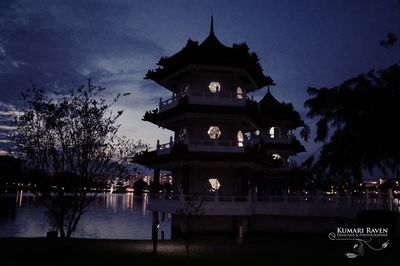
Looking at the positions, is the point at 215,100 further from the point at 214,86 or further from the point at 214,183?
the point at 214,183

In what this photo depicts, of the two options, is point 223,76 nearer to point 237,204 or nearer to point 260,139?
point 237,204

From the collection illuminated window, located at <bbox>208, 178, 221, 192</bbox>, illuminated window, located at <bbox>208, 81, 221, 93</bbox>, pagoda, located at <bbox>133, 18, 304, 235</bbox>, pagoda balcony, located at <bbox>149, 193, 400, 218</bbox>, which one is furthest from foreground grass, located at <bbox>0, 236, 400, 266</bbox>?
illuminated window, located at <bbox>208, 81, 221, 93</bbox>

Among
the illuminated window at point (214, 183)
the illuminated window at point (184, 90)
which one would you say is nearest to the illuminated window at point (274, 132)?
the illuminated window at point (184, 90)

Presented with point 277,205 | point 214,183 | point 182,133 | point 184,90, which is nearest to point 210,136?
point 182,133

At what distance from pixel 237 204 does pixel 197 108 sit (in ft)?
24.7

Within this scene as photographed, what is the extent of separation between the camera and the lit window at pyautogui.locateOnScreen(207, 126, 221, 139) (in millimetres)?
31078

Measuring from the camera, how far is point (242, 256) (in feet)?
61.2

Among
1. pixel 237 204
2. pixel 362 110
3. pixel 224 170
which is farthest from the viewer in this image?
pixel 224 170

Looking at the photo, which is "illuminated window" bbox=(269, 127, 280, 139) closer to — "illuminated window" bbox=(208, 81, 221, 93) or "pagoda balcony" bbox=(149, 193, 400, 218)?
"illuminated window" bbox=(208, 81, 221, 93)

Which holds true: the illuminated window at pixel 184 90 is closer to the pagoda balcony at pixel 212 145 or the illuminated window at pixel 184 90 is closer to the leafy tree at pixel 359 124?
the pagoda balcony at pixel 212 145

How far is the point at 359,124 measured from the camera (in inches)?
658

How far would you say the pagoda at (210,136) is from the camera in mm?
28748

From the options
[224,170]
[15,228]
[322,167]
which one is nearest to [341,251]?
[322,167]

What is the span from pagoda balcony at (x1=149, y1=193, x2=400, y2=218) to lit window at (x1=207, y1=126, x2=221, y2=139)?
16.0 ft
